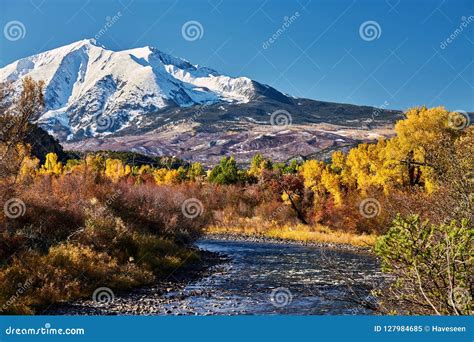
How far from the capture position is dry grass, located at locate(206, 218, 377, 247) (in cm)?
5283

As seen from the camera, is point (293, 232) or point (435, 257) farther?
point (293, 232)

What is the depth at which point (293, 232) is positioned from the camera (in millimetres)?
58750

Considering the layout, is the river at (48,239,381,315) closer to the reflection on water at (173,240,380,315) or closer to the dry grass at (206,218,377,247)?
the reflection on water at (173,240,380,315)

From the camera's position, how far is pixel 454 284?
25.2 ft

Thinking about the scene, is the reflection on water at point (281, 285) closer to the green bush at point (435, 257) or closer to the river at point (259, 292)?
the river at point (259, 292)

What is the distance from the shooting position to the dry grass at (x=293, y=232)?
173ft

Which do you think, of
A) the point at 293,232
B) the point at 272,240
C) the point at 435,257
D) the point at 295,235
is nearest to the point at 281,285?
the point at 435,257

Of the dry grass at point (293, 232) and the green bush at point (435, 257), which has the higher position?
the green bush at point (435, 257)

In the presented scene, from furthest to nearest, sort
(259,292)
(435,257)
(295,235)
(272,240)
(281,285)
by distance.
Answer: (295,235) → (272,240) → (281,285) → (259,292) → (435,257)

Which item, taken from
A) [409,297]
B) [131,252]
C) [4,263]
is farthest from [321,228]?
[409,297]

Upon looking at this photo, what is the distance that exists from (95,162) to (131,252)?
59661 mm

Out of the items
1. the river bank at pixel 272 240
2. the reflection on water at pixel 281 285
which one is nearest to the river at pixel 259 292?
the reflection on water at pixel 281 285

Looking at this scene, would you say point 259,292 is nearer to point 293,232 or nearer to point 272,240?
point 272,240

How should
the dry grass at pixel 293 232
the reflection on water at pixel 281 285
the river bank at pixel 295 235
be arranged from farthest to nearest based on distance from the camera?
the dry grass at pixel 293 232 → the river bank at pixel 295 235 → the reflection on water at pixel 281 285
